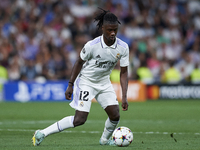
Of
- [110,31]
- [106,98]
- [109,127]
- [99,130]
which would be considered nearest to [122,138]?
[109,127]

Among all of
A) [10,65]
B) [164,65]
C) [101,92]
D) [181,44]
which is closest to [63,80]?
[10,65]

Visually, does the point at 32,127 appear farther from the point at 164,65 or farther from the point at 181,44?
the point at 181,44

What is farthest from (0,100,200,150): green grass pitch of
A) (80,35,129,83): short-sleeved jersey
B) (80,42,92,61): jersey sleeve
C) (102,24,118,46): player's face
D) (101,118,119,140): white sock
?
(102,24,118,46): player's face

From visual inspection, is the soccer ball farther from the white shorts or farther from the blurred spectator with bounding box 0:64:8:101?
the blurred spectator with bounding box 0:64:8:101

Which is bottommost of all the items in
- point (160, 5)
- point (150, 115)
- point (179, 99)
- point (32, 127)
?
point (179, 99)

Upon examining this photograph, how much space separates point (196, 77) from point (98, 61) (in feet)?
48.1

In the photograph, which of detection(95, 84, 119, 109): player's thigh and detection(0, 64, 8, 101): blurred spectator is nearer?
detection(95, 84, 119, 109): player's thigh

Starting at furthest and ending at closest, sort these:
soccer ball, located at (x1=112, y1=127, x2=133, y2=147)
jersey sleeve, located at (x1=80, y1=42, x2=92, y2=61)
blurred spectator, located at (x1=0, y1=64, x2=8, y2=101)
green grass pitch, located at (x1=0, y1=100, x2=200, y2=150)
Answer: blurred spectator, located at (x1=0, y1=64, x2=8, y2=101), green grass pitch, located at (x1=0, y1=100, x2=200, y2=150), soccer ball, located at (x1=112, y1=127, x2=133, y2=147), jersey sleeve, located at (x1=80, y1=42, x2=92, y2=61)

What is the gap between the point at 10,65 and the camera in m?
18.7

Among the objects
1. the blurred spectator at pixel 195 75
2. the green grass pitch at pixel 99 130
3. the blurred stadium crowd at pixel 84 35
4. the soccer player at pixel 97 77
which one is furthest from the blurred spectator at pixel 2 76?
the soccer player at pixel 97 77

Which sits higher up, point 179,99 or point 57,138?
point 57,138

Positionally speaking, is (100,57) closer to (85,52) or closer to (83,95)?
(85,52)

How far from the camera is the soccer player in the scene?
6.68m

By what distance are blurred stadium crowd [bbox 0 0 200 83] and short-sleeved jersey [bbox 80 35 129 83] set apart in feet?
38.8
